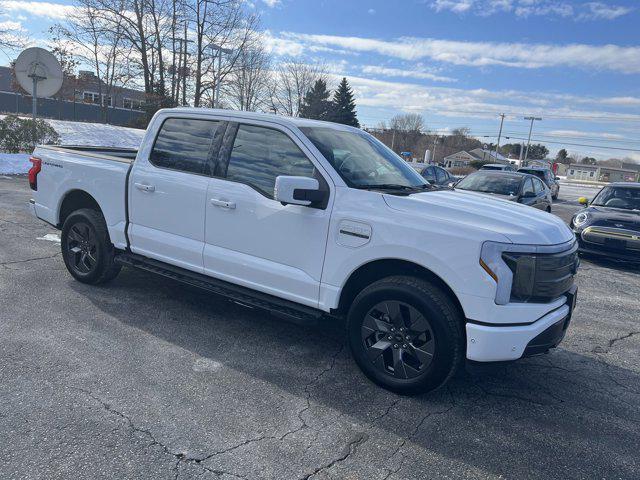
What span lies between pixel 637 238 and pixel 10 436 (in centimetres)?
938

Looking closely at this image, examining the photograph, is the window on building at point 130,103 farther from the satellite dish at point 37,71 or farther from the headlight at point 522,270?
the headlight at point 522,270

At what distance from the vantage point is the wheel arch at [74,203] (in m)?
5.48

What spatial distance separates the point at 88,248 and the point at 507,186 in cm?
879

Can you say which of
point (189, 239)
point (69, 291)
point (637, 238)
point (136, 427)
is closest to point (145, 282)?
point (69, 291)

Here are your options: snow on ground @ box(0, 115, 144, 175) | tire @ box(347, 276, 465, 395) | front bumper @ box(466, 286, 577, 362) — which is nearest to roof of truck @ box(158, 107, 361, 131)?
tire @ box(347, 276, 465, 395)

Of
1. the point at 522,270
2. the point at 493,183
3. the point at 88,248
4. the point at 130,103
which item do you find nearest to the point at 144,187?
the point at 88,248

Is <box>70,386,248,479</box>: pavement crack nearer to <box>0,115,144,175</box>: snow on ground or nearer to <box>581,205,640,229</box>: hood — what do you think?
<box>581,205,640,229</box>: hood

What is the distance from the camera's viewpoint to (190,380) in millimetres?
3611

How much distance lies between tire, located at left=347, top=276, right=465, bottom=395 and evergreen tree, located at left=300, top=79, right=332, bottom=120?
5429 cm

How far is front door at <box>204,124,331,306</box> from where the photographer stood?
152 inches

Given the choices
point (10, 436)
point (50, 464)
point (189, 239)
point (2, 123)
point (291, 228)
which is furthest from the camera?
point (2, 123)

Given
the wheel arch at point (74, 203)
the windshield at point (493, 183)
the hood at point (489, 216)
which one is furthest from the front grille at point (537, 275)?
the windshield at point (493, 183)

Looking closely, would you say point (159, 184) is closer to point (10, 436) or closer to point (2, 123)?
point (10, 436)

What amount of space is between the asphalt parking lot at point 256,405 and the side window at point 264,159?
133 cm
